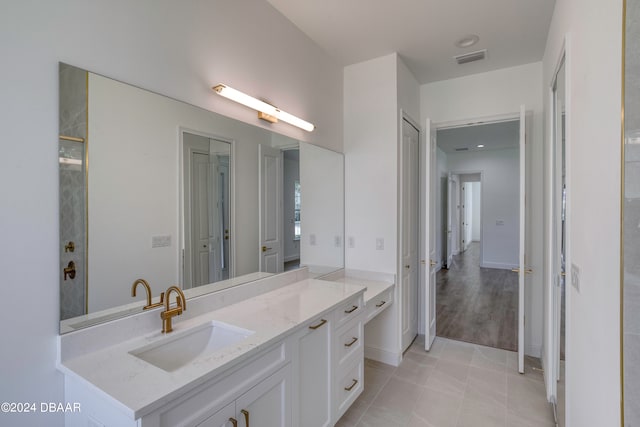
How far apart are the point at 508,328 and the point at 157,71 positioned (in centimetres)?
420

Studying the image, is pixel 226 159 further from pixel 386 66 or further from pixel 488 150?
pixel 488 150

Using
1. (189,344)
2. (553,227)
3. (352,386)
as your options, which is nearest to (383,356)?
(352,386)

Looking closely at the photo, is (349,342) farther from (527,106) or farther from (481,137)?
(481,137)

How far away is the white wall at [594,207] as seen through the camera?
87 cm

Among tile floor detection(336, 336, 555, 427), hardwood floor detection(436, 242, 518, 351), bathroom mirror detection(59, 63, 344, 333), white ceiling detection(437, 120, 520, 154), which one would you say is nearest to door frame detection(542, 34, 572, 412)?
tile floor detection(336, 336, 555, 427)

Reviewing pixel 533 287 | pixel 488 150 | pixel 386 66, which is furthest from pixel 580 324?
pixel 488 150

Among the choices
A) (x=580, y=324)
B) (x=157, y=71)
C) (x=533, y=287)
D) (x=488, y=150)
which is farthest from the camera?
(x=488, y=150)

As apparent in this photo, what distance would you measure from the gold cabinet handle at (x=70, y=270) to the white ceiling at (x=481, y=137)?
463cm

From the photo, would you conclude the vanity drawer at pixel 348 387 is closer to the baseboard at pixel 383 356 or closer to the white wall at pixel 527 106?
the baseboard at pixel 383 356

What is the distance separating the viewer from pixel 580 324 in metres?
1.28

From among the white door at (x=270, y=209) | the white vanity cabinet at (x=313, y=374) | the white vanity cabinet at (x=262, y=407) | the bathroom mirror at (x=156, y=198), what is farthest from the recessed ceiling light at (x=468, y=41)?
the white vanity cabinet at (x=262, y=407)

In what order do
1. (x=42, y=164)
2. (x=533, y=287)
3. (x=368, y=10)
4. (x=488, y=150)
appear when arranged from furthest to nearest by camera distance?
1. (x=488, y=150)
2. (x=533, y=287)
3. (x=368, y=10)
4. (x=42, y=164)

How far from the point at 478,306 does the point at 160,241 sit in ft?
14.4

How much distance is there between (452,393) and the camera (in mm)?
2352
